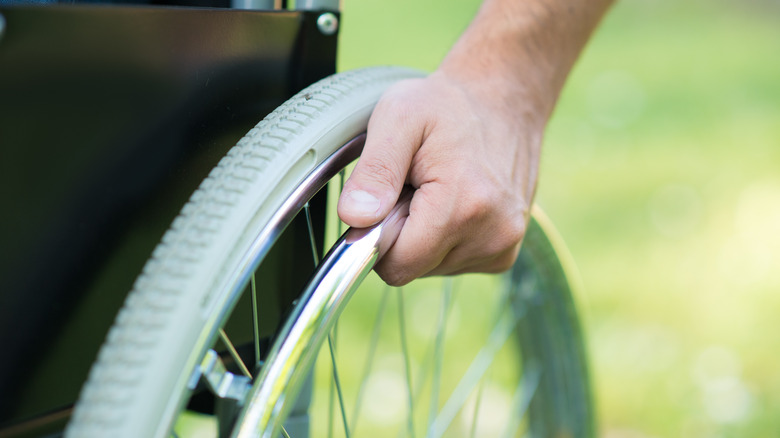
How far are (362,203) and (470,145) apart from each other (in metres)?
0.11

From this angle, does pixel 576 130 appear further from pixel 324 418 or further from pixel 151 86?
pixel 151 86

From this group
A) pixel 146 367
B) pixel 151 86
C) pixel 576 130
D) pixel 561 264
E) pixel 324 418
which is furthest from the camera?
pixel 576 130

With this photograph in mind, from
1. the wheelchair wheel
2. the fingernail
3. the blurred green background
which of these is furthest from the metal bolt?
the blurred green background

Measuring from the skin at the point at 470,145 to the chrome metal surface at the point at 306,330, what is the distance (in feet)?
0.07

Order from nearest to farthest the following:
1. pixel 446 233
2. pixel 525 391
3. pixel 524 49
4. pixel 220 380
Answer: pixel 220 380
pixel 446 233
pixel 524 49
pixel 525 391

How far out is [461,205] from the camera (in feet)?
1.72

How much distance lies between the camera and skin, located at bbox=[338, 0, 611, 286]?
0.50 metres

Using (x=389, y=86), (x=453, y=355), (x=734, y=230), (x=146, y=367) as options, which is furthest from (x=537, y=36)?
(x=734, y=230)

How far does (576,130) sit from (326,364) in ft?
4.19

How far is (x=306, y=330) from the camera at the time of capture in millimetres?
422

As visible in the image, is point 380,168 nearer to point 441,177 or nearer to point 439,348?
point 441,177

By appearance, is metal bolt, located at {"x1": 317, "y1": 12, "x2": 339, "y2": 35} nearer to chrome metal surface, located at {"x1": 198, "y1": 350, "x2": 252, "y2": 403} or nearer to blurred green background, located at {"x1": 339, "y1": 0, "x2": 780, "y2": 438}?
chrome metal surface, located at {"x1": 198, "y1": 350, "x2": 252, "y2": 403}

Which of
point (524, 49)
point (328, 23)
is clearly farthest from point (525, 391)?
point (328, 23)

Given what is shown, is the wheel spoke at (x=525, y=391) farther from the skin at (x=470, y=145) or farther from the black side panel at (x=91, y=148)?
the black side panel at (x=91, y=148)
